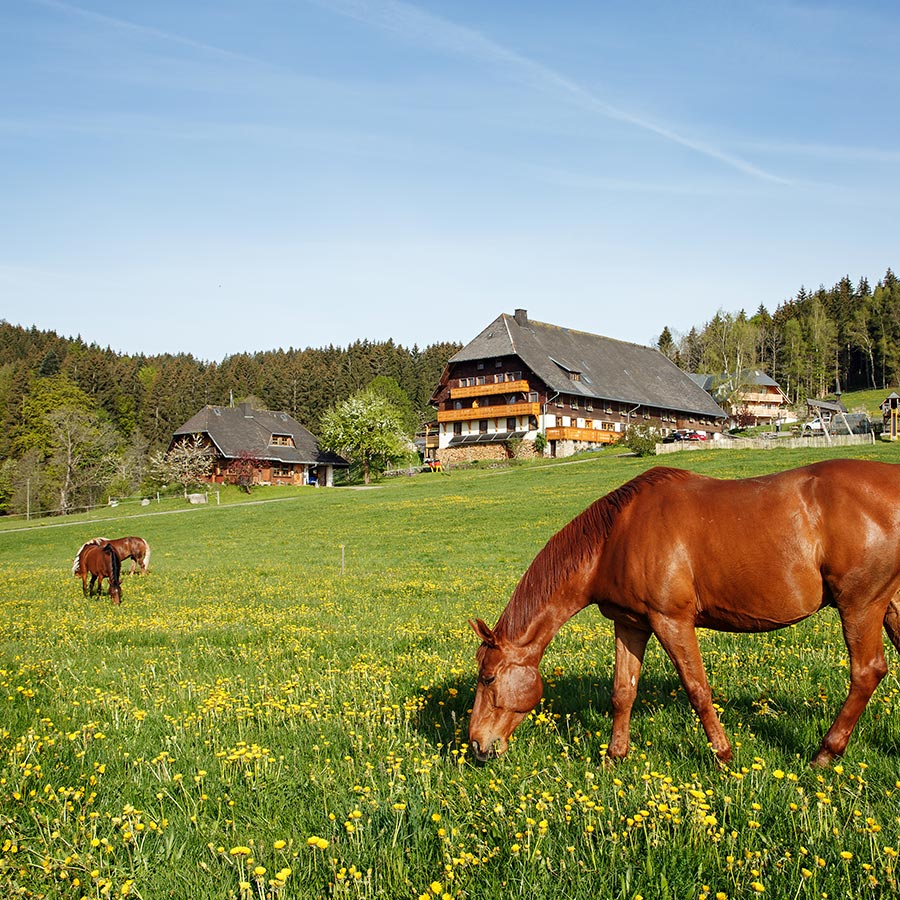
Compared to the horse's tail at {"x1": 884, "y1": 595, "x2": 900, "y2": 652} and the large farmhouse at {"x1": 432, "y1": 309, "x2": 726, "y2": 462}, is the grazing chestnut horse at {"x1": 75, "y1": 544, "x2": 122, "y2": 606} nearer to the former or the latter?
the horse's tail at {"x1": 884, "y1": 595, "x2": 900, "y2": 652}

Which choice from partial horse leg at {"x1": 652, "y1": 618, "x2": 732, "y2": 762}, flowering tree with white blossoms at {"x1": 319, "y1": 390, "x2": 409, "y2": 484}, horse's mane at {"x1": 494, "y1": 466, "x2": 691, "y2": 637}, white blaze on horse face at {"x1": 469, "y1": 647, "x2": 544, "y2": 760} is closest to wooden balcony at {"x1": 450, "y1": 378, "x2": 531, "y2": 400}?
flowering tree with white blossoms at {"x1": 319, "y1": 390, "x2": 409, "y2": 484}

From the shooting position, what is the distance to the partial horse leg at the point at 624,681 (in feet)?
19.6

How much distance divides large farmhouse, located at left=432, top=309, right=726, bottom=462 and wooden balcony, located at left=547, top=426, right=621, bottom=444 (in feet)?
0.34

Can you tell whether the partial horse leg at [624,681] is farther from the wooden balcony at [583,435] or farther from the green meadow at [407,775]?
the wooden balcony at [583,435]

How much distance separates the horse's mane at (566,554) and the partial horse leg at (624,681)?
650mm

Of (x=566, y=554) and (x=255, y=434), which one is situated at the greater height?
(x=255, y=434)

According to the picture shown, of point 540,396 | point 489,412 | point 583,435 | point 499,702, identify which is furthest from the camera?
point 489,412

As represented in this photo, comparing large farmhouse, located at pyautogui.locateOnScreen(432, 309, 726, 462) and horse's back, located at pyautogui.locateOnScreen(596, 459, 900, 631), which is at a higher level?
large farmhouse, located at pyautogui.locateOnScreen(432, 309, 726, 462)

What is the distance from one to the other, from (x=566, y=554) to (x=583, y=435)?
3016 inches

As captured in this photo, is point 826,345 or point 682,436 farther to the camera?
point 826,345

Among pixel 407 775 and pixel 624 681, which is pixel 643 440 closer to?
pixel 624 681

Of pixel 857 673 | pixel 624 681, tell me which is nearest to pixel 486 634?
pixel 624 681

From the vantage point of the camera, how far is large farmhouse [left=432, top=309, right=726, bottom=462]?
81.6m

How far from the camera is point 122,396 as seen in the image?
13325 cm
